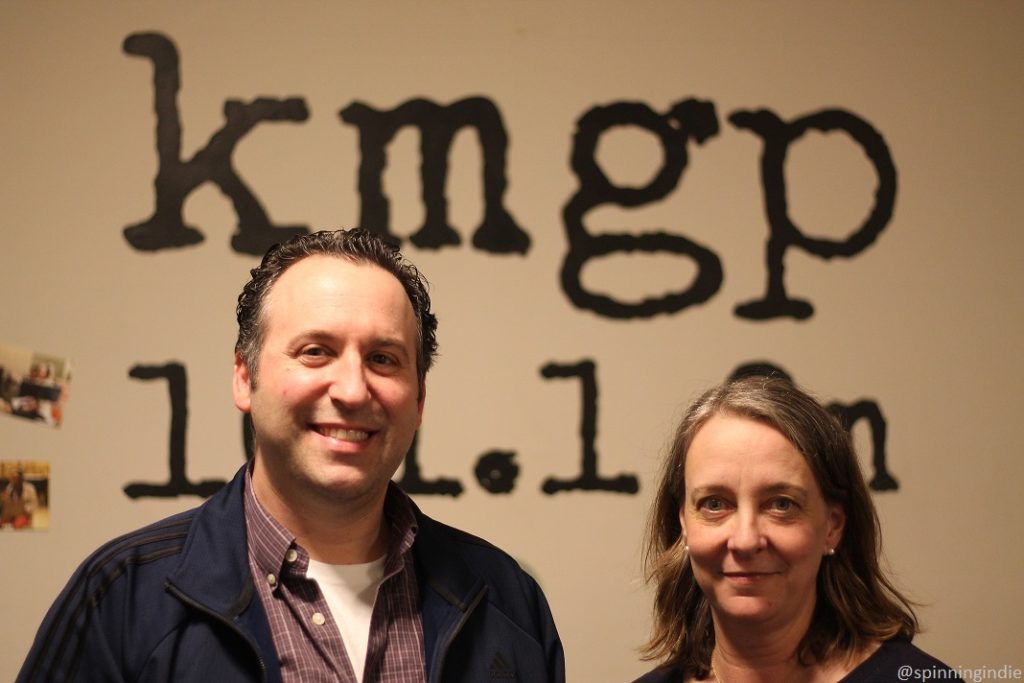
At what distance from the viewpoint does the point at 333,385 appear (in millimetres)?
1318

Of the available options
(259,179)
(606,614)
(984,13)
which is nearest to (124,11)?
(259,179)

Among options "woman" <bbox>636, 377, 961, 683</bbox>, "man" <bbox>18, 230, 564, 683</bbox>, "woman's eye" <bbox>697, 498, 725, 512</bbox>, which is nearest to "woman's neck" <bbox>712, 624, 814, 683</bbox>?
"woman" <bbox>636, 377, 961, 683</bbox>

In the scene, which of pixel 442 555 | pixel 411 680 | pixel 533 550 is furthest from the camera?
pixel 533 550

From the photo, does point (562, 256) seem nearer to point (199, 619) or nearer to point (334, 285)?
point (334, 285)

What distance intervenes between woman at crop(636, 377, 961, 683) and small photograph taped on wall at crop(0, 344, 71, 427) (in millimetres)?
1340

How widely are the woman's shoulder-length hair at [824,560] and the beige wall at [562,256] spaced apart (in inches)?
26.2

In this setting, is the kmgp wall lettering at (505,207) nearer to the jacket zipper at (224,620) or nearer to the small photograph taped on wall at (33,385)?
the small photograph taped on wall at (33,385)

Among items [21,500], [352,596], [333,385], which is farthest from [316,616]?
[21,500]

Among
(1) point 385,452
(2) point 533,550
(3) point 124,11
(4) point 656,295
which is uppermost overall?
(3) point 124,11

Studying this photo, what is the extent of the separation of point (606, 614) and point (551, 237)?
0.86m

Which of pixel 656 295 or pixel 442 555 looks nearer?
pixel 442 555

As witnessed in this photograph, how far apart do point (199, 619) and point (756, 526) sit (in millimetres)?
745

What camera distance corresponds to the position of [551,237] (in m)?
2.20

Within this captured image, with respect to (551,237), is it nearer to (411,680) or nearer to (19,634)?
(411,680)
